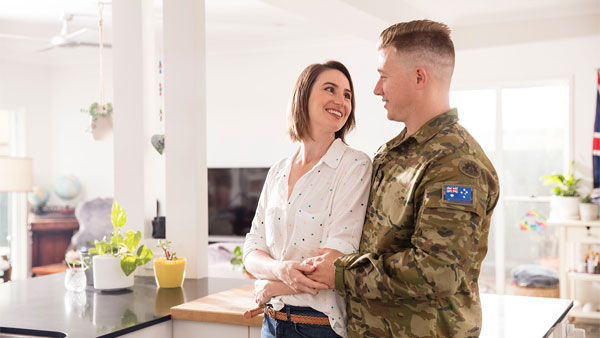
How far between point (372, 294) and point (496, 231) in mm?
5173

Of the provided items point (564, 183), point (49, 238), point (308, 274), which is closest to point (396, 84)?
point (308, 274)

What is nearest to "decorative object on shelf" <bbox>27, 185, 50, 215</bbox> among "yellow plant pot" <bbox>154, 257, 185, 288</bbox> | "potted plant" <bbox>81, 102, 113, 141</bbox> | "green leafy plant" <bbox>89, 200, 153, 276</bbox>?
"potted plant" <bbox>81, 102, 113, 141</bbox>

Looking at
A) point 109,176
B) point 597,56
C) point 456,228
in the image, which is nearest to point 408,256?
point 456,228

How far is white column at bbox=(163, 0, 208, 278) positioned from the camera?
281 cm

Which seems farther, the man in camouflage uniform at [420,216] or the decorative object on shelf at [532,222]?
the decorative object on shelf at [532,222]

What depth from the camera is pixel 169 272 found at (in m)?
2.61

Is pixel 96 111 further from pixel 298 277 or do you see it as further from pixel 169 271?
pixel 298 277

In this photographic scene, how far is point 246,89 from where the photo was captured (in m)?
7.31

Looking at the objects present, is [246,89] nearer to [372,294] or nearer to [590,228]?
[590,228]

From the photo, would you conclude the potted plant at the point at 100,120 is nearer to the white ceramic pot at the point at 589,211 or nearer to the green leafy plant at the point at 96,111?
the green leafy plant at the point at 96,111

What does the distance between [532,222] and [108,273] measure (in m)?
4.65

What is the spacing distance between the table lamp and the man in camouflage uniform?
362 cm

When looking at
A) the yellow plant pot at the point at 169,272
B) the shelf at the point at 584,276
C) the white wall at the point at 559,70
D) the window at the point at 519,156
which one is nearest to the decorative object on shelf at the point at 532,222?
the window at the point at 519,156

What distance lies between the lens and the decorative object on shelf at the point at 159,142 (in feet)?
9.61
